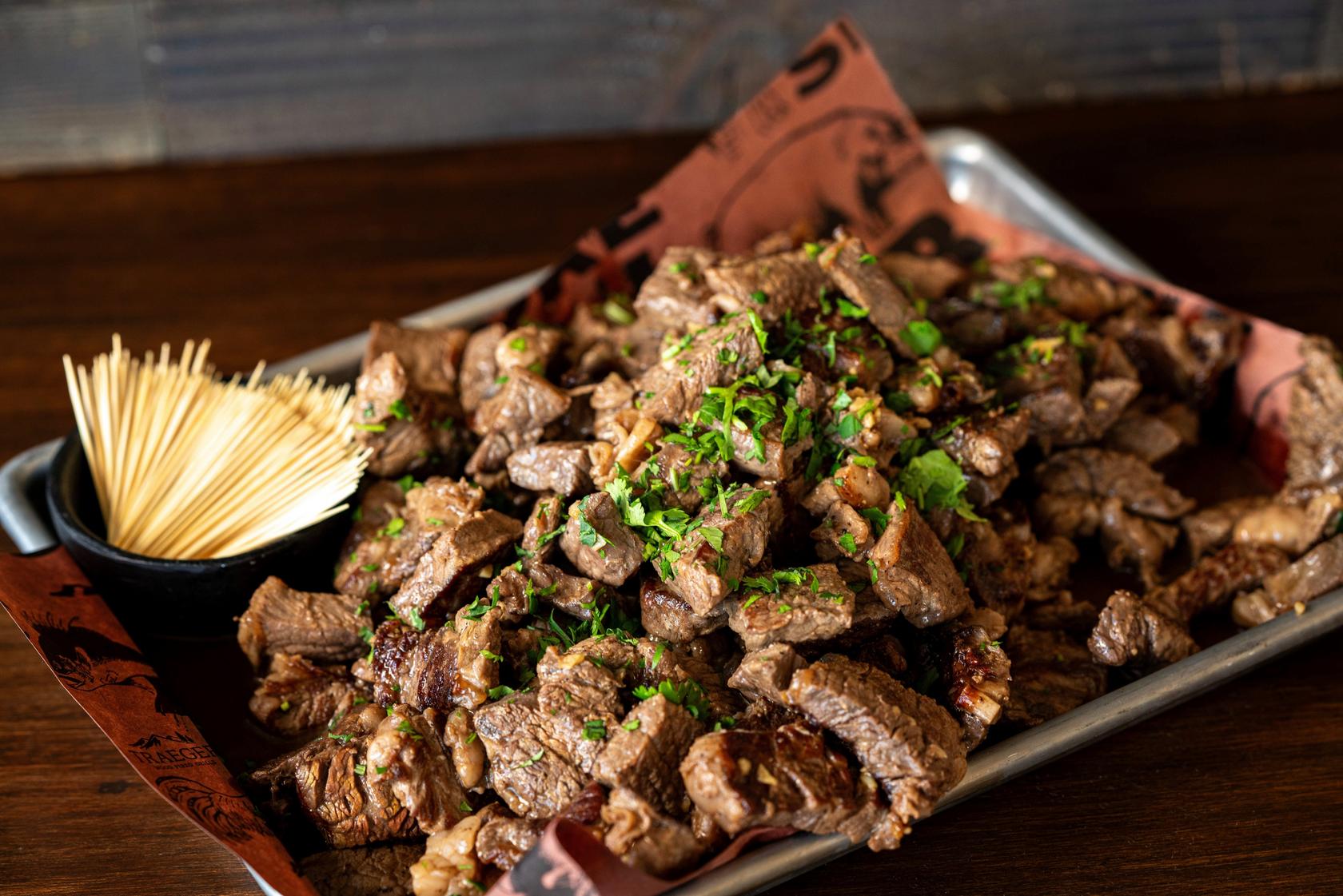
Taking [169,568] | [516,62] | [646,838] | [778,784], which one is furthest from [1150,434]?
[516,62]

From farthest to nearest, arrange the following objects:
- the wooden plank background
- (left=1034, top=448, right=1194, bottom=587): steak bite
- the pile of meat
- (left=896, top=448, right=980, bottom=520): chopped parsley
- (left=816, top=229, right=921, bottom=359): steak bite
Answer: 1. the wooden plank background
2. (left=1034, top=448, right=1194, bottom=587): steak bite
3. (left=816, top=229, right=921, bottom=359): steak bite
4. (left=896, top=448, right=980, bottom=520): chopped parsley
5. the pile of meat

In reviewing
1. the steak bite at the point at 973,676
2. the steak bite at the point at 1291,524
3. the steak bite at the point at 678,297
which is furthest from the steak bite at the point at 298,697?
the steak bite at the point at 1291,524

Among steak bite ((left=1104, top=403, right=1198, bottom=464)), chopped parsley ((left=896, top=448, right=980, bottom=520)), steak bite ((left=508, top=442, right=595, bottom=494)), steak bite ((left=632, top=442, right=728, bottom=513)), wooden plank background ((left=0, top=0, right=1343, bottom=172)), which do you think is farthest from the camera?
wooden plank background ((left=0, top=0, right=1343, bottom=172))

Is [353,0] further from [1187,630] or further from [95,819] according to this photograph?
[1187,630]

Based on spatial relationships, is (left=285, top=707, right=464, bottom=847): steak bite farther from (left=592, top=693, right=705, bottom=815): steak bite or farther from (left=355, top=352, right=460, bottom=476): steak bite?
Result: (left=355, top=352, right=460, bottom=476): steak bite

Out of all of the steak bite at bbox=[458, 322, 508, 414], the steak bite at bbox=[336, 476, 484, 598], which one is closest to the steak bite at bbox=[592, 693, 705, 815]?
the steak bite at bbox=[336, 476, 484, 598]
